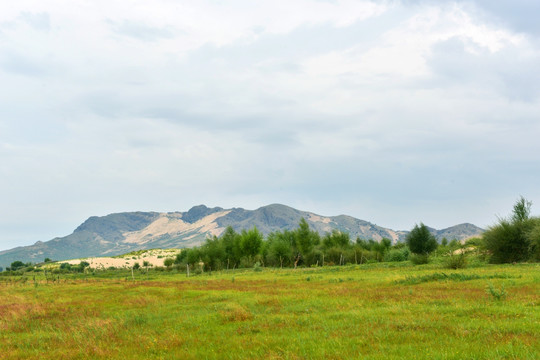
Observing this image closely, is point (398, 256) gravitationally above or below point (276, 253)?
below

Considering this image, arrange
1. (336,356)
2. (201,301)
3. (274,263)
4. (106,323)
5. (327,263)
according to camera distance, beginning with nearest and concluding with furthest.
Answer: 1. (336,356)
2. (106,323)
3. (201,301)
4. (327,263)
5. (274,263)

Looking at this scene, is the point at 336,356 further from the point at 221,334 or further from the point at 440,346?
the point at 221,334

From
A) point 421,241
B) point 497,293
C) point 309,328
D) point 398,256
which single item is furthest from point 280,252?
point 309,328

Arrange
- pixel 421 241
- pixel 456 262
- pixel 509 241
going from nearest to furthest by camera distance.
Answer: pixel 456 262 < pixel 509 241 < pixel 421 241

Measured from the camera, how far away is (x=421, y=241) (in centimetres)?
8069

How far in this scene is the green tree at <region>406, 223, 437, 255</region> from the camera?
80750 mm

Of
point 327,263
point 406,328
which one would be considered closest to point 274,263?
point 327,263

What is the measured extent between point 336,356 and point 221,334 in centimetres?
606

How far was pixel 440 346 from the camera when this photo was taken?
37.3ft

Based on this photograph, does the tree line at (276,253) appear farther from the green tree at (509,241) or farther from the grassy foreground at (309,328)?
the grassy foreground at (309,328)

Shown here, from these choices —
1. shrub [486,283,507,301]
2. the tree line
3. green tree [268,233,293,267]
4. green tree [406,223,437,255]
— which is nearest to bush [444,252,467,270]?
shrub [486,283,507,301]

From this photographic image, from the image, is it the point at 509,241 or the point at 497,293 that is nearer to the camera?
the point at 497,293

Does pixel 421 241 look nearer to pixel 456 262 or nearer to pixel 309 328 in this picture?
pixel 456 262

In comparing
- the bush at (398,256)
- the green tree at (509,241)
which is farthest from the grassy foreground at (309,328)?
the bush at (398,256)
